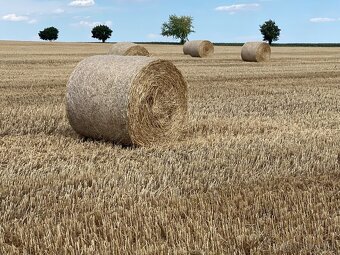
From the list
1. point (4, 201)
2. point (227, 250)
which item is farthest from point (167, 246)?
point (4, 201)

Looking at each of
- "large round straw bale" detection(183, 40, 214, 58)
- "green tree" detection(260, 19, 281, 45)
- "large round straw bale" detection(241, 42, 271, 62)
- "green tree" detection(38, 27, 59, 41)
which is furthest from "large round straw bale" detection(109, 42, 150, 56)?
"green tree" detection(38, 27, 59, 41)

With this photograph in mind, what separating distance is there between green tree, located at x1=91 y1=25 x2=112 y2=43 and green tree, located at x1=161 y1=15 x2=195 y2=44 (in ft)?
28.0

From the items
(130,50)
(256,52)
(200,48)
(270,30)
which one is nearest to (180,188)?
(130,50)

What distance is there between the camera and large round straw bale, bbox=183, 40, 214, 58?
31828 mm

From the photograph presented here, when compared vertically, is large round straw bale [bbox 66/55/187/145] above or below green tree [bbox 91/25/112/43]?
below

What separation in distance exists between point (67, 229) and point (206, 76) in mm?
15272

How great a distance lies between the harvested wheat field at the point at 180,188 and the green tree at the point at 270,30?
216ft

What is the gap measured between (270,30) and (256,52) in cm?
4862

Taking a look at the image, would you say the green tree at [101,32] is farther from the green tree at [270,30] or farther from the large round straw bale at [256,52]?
the large round straw bale at [256,52]

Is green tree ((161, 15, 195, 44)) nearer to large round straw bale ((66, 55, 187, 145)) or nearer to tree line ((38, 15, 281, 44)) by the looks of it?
tree line ((38, 15, 281, 44))

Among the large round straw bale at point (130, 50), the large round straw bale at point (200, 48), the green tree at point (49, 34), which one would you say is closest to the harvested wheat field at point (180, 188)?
the large round straw bale at point (130, 50)

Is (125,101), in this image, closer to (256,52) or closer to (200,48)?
(256,52)

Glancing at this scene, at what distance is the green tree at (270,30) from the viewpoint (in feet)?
244

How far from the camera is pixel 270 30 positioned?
2928 inches
